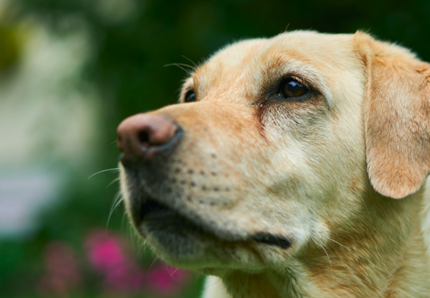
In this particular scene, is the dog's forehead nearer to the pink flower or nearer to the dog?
the dog

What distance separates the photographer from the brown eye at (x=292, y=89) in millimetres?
2555

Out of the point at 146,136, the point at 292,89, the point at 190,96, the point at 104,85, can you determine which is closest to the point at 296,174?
the point at 292,89

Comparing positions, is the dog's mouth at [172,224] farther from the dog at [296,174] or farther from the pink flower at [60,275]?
the pink flower at [60,275]

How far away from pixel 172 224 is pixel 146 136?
1.38ft

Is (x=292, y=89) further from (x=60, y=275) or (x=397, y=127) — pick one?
(x=60, y=275)

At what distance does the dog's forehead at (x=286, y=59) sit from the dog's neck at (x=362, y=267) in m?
0.79

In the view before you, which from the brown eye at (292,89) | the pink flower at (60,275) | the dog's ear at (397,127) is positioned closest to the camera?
the dog's ear at (397,127)

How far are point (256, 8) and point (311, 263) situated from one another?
3.48 m

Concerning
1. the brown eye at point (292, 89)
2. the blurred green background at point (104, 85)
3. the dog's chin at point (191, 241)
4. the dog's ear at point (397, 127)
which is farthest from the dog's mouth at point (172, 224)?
the blurred green background at point (104, 85)

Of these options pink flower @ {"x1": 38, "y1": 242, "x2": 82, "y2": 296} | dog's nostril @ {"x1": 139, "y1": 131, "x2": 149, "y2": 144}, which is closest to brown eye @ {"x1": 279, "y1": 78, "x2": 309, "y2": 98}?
dog's nostril @ {"x1": 139, "y1": 131, "x2": 149, "y2": 144}

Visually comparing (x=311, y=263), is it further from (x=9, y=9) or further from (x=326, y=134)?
(x=9, y=9)

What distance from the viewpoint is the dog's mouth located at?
6.95 feet

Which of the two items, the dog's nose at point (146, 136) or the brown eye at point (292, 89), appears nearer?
the dog's nose at point (146, 136)

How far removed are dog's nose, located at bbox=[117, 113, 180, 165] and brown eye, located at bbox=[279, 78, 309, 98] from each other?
81cm
